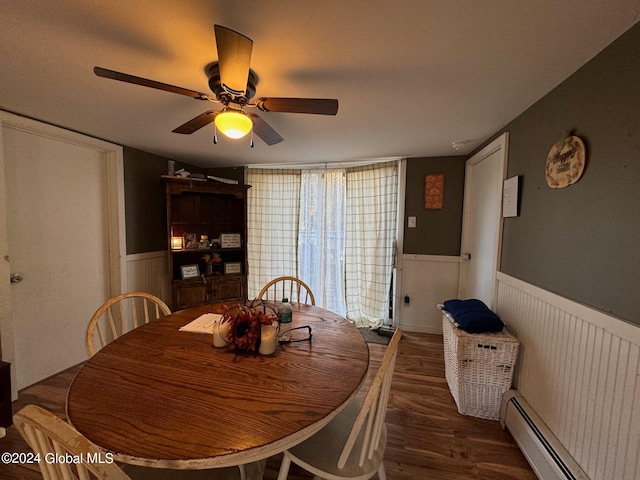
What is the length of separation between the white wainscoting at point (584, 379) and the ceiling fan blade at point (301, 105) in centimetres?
151

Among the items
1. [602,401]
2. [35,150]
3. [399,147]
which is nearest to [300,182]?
[399,147]

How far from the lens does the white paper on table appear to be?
56.4 inches

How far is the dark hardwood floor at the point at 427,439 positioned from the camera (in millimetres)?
1401

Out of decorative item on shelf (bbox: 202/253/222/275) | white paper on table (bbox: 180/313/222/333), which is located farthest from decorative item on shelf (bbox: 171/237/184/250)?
white paper on table (bbox: 180/313/222/333)

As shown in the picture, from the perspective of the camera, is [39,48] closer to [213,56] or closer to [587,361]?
[213,56]

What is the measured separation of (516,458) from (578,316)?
0.95 metres

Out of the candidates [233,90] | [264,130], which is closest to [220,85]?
[233,90]

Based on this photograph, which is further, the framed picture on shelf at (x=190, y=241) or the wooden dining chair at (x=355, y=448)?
the framed picture on shelf at (x=190, y=241)

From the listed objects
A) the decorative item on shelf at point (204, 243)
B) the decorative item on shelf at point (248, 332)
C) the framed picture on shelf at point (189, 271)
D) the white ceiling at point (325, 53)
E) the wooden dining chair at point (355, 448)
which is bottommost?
the wooden dining chair at point (355, 448)

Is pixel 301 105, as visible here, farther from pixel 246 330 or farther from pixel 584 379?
pixel 584 379

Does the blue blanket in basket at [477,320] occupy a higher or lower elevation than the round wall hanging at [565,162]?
lower

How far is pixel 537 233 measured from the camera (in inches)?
63.0

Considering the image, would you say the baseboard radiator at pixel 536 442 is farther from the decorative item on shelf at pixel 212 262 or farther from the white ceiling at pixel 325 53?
the decorative item on shelf at pixel 212 262

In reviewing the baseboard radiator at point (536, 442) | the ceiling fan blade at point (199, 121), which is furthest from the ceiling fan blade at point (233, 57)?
the baseboard radiator at point (536, 442)
